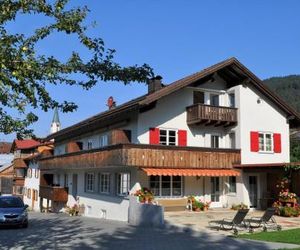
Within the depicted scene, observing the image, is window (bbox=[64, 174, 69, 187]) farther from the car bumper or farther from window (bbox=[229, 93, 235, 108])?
the car bumper

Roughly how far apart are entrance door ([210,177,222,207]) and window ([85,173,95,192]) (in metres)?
9.50

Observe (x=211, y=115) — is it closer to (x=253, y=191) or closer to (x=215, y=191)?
(x=215, y=191)

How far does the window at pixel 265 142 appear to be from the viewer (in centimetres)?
3319

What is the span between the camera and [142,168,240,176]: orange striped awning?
1050 inches

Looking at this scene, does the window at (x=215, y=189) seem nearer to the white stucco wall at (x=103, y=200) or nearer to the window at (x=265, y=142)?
the window at (x=265, y=142)

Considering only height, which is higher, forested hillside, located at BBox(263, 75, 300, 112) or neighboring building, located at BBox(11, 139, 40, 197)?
forested hillside, located at BBox(263, 75, 300, 112)

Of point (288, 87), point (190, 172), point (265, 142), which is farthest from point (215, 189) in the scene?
point (288, 87)

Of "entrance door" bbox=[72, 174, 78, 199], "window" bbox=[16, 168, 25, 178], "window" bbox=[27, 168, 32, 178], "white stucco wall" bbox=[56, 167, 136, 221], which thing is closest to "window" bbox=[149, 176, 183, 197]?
"white stucco wall" bbox=[56, 167, 136, 221]

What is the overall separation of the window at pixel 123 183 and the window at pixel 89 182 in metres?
5.56

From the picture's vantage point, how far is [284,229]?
778 inches

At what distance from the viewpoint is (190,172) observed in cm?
2797

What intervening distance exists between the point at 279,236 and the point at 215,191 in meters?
14.2

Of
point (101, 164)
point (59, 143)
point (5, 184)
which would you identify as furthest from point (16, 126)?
point (5, 184)

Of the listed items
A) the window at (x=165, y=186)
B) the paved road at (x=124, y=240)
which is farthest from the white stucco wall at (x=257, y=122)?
the paved road at (x=124, y=240)
